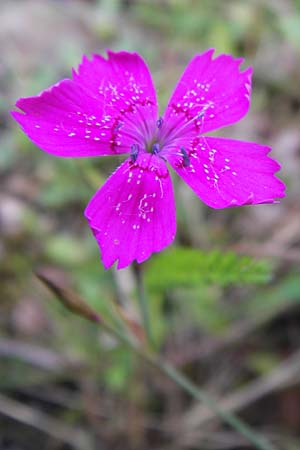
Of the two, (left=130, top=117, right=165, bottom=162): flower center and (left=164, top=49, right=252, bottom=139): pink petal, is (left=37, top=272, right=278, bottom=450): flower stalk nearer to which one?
(left=130, top=117, right=165, bottom=162): flower center

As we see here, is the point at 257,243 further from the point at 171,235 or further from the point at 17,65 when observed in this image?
the point at 17,65

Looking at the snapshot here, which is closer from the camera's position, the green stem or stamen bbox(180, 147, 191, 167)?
stamen bbox(180, 147, 191, 167)

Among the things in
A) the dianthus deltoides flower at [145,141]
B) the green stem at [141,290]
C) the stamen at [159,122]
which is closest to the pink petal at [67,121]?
the dianthus deltoides flower at [145,141]

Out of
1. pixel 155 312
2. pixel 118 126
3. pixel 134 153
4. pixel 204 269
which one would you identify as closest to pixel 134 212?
pixel 134 153

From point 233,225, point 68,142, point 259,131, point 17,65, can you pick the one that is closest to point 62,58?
point 17,65

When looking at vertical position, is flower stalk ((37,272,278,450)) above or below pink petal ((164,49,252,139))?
below

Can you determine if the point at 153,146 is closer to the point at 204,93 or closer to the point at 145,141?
the point at 145,141

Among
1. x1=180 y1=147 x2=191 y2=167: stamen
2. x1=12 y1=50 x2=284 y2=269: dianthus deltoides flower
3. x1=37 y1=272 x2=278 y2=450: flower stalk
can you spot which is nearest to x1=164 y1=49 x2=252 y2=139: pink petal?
x1=12 y1=50 x2=284 y2=269: dianthus deltoides flower

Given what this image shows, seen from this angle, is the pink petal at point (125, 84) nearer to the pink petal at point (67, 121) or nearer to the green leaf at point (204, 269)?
the pink petal at point (67, 121)
